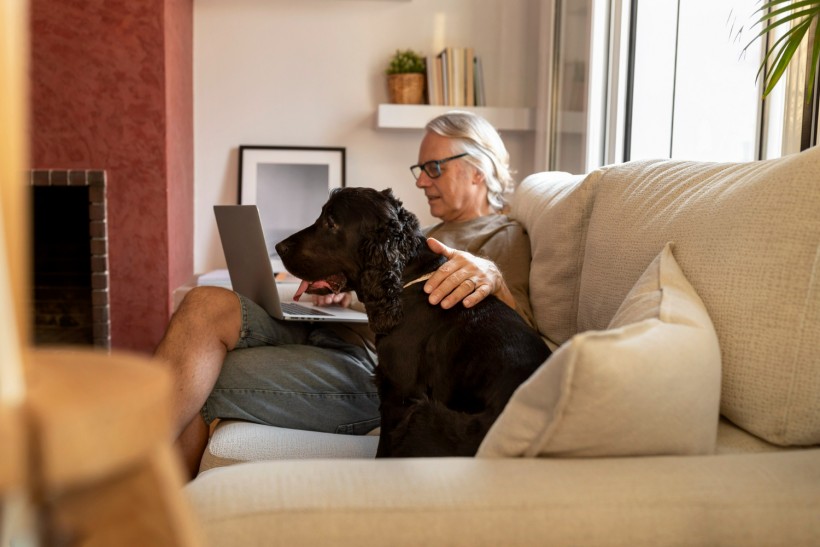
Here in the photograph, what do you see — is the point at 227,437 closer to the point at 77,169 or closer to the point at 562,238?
the point at 562,238

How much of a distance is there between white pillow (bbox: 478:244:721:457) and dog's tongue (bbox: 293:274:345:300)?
103 cm

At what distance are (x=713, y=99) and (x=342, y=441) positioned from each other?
5.29 ft

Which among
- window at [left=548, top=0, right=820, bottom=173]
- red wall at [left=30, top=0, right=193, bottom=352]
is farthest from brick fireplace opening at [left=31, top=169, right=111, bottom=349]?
window at [left=548, top=0, right=820, bottom=173]

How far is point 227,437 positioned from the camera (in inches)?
65.3

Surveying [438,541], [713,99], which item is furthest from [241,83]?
[438,541]

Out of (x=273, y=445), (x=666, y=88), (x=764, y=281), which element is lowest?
(x=273, y=445)

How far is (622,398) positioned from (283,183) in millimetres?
3482

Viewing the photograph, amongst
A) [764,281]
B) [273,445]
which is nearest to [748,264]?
[764,281]

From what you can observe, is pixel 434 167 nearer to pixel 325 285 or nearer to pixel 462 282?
pixel 325 285

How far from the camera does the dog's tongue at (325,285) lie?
6.23ft

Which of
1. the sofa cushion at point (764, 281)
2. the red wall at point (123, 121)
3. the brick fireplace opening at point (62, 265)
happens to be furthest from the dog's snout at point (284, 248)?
the brick fireplace opening at point (62, 265)

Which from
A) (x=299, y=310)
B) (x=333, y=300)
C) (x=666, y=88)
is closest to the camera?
(x=299, y=310)

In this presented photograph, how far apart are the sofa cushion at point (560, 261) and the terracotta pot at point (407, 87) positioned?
224cm

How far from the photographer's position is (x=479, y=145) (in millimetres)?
2598
